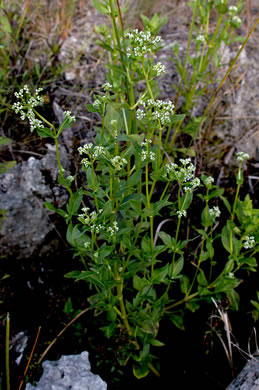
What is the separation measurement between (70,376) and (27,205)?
Answer: 1148 millimetres

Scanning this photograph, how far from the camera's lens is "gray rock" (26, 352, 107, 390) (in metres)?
1.96

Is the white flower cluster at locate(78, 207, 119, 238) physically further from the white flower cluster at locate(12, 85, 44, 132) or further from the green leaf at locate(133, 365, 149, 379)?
the green leaf at locate(133, 365, 149, 379)

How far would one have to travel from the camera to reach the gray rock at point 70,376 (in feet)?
6.43

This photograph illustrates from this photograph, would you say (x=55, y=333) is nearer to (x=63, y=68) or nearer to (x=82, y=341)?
(x=82, y=341)

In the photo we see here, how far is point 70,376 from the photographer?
2.00m

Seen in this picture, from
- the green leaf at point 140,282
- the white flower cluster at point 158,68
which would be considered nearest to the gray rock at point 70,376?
the green leaf at point 140,282

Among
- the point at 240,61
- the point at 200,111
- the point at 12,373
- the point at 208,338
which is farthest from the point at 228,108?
the point at 12,373

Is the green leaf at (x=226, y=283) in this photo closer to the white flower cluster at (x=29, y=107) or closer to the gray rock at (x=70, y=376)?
the gray rock at (x=70, y=376)

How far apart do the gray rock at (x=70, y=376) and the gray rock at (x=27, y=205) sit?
2.57 feet

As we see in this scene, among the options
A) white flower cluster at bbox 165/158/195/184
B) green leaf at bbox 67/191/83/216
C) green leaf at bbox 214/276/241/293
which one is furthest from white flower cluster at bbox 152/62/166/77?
green leaf at bbox 214/276/241/293

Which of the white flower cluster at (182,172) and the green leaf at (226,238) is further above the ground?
the white flower cluster at (182,172)

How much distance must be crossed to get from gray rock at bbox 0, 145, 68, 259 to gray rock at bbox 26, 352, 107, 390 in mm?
784

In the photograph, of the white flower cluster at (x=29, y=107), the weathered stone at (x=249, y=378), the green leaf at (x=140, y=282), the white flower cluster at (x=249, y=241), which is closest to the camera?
the white flower cluster at (x=29, y=107)

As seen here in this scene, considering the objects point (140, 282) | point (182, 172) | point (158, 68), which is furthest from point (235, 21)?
point (140, 282)
